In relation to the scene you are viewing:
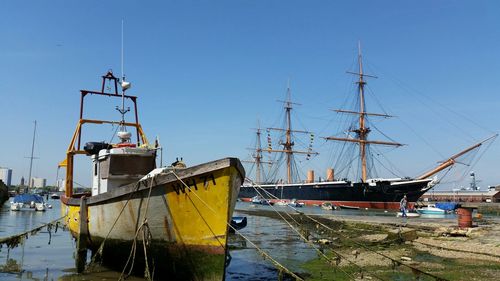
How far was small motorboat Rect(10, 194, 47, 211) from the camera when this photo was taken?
45147 millimetres

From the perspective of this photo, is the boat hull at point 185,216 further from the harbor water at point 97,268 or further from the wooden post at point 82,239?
the wooden post at point 82,239

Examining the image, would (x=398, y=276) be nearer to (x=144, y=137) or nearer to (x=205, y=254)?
(x=205, y=254)

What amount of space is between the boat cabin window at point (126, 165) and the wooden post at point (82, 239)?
3.84 feet

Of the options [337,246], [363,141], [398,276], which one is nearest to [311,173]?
[363,141]

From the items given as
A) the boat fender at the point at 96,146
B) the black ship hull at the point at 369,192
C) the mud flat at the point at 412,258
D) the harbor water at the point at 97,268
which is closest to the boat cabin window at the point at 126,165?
the boat fender at the point at 96,146

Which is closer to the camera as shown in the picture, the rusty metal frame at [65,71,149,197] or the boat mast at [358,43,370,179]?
the rusty metal frame at [65,71,149,197]

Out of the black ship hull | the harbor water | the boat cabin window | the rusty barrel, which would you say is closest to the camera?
the harbor water

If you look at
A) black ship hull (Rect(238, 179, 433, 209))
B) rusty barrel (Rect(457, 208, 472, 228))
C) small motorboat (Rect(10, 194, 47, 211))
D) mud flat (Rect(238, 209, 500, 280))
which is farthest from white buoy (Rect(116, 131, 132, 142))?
black ship hull (Rect(238, 179, 433, 209))

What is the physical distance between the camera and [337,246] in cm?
1738

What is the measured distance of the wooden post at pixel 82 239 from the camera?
13.0m

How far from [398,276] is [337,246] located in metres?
5.98

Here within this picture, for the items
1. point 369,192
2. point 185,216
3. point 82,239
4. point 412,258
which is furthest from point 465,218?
point 369,192

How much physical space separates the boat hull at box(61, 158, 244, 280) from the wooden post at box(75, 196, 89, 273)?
7.39 feet

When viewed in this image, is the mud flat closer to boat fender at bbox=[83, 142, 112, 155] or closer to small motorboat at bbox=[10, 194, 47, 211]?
boat fender at bbox=[83, 142, 112, 155]
